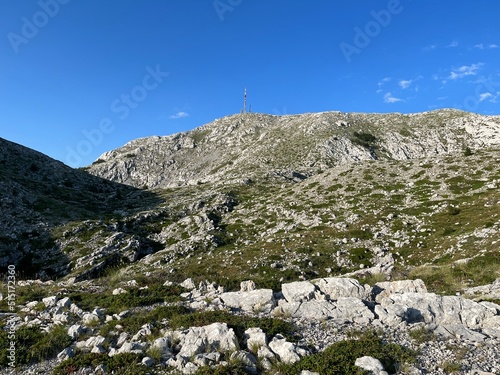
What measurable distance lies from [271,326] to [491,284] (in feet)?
45.8

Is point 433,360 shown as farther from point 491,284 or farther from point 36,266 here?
point 36,266

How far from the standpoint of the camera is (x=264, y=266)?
34.9m

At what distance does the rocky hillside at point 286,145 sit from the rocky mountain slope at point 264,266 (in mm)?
6836

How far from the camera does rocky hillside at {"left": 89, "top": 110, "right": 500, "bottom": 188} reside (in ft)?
386

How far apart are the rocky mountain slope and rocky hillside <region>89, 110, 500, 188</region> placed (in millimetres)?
6836

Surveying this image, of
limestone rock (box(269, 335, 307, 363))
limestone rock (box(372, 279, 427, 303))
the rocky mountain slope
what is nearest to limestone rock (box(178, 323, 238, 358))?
the rocky mountain slope

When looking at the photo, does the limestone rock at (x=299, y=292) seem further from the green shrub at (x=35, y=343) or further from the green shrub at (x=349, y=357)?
the green shrub at (x=35, y=343)

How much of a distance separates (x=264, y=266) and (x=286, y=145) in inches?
3994

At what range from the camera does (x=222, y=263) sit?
3809 centimetres

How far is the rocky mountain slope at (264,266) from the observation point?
12242 millimetres

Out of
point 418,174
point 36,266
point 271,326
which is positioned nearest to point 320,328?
point 271,326

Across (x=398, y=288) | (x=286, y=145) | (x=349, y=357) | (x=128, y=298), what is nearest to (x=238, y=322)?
(x=349, y=357)

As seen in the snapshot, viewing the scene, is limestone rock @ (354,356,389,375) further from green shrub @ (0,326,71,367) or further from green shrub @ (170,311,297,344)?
green shrub @ (0,326,71,367)

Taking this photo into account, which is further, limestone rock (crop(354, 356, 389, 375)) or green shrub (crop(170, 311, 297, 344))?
green shrub (crop(170, 311, 297, 344))
